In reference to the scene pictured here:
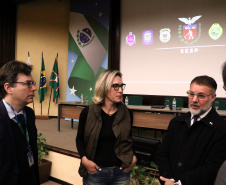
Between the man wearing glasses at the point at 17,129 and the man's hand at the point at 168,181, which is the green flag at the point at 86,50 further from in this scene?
the man's hand at the point at 168,181

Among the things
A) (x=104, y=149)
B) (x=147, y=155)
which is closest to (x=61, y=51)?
(x=147, y=155)

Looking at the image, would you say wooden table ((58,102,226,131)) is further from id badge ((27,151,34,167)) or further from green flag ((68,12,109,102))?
id badge ((27,151,34,167))

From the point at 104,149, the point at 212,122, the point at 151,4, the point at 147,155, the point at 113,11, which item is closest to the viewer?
the point at 212,122

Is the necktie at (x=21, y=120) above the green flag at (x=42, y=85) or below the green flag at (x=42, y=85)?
below

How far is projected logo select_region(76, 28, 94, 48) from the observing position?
5.84 metres

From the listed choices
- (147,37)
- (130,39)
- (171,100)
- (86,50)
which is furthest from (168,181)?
(86,50)

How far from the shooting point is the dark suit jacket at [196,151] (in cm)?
114

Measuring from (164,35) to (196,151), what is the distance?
13.6 ft

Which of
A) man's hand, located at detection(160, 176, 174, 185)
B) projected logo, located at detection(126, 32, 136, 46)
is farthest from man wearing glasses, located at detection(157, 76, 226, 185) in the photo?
projected logo, located at detection(126, 32, 136, 46)

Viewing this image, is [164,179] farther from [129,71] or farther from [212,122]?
[129,71]

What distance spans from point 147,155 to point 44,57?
5037 mm

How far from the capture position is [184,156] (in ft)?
4.01

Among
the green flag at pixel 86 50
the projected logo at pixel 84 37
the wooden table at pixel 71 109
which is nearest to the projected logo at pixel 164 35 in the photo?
the green flag at pixel 86 50

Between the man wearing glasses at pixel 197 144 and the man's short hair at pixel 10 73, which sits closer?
the man wearing glasses at pixel 197 144
